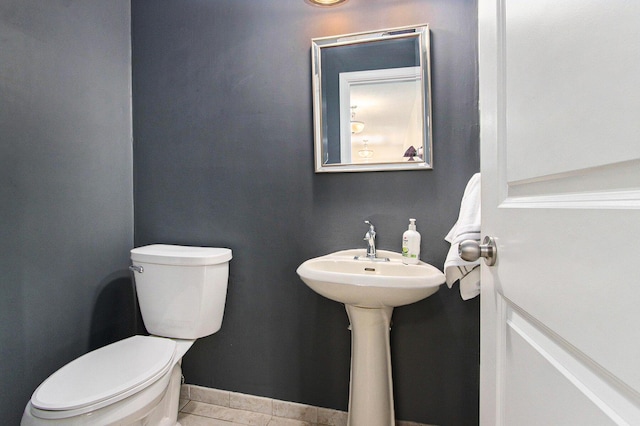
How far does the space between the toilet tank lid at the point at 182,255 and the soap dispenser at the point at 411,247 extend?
0.82 metres

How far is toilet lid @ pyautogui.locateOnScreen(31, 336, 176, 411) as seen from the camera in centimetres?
98

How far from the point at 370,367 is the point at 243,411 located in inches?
31.8

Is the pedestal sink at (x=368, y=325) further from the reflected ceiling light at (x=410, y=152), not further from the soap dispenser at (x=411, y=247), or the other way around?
the reflected ceiling light at (x=410, y=152)

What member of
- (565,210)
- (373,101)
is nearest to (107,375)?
(565,210)

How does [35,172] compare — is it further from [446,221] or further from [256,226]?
[446,221]

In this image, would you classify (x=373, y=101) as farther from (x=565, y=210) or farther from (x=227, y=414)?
(x=227, y=414)

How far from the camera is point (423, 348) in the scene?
1419 mm

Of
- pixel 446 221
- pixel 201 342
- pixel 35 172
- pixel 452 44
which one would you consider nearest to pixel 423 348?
pixel 446 221

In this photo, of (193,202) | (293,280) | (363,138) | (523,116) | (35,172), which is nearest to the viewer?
(523,116)

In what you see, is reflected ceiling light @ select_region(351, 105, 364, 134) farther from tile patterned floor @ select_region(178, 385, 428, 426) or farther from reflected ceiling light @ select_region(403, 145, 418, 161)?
tile patterned floor @ select_region(178, 385, 428, 426)

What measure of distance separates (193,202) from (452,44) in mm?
1440

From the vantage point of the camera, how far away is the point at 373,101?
1.47 metres

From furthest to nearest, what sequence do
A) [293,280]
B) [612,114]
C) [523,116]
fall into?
[293,280] → [523,116] → [612,114]

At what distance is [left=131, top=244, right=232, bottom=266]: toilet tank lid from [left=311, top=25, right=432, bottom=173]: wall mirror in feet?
2.01
